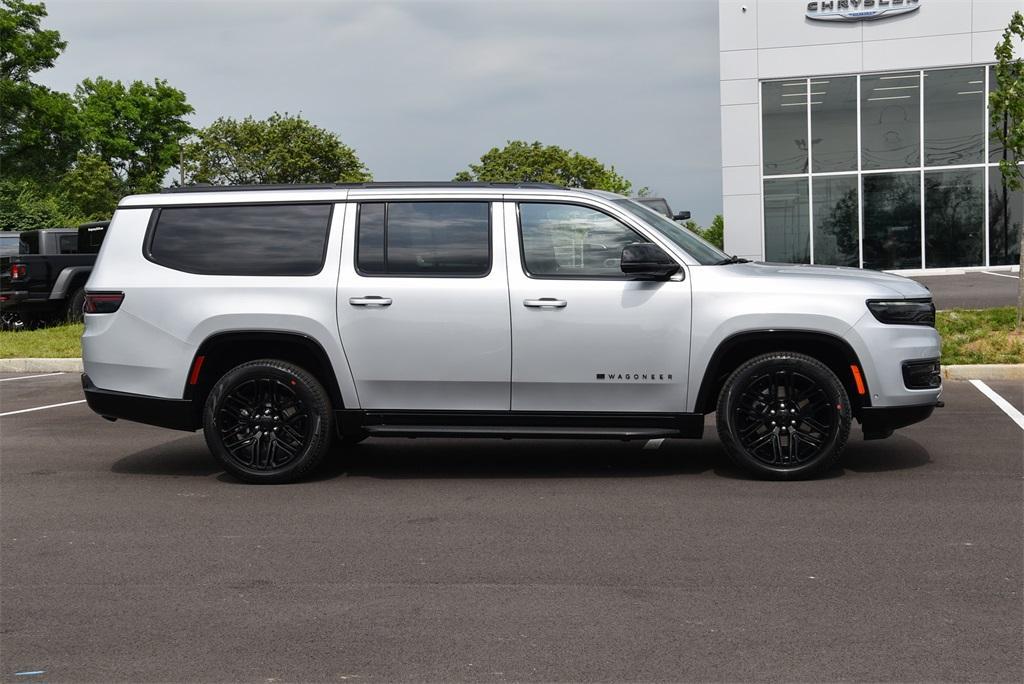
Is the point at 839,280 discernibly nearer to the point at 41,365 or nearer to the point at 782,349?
the point at 782,349

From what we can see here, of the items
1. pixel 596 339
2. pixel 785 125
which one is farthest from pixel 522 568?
pixel 785 125

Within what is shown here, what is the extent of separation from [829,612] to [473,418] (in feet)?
10.6

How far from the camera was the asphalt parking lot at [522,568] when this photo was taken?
14.3ft

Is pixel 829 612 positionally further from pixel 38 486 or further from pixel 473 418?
pixel 38 486

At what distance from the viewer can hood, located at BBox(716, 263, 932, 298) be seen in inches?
290

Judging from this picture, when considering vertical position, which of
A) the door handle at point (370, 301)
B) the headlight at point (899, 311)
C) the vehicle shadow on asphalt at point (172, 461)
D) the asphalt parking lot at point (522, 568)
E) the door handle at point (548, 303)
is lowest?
the asphalt parking lot at point (522, 568)

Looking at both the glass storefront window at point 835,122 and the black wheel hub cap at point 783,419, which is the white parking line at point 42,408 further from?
the glass storefront window at point 835,122

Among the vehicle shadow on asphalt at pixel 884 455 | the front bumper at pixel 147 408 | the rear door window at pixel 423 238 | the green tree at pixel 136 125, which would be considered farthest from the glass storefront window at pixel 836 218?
the green tree at pixel 136 125

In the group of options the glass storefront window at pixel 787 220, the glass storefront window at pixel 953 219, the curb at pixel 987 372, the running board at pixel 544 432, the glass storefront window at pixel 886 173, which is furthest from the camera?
the glass storefront window at pixel 787 220

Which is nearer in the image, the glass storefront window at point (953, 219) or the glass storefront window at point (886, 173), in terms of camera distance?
the glass storefront window at point (886, 173)

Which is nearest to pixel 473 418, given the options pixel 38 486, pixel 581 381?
pixel 581 381

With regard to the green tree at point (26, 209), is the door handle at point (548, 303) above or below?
below

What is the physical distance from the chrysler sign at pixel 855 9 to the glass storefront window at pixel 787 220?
4.21 metres

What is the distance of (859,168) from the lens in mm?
30281
